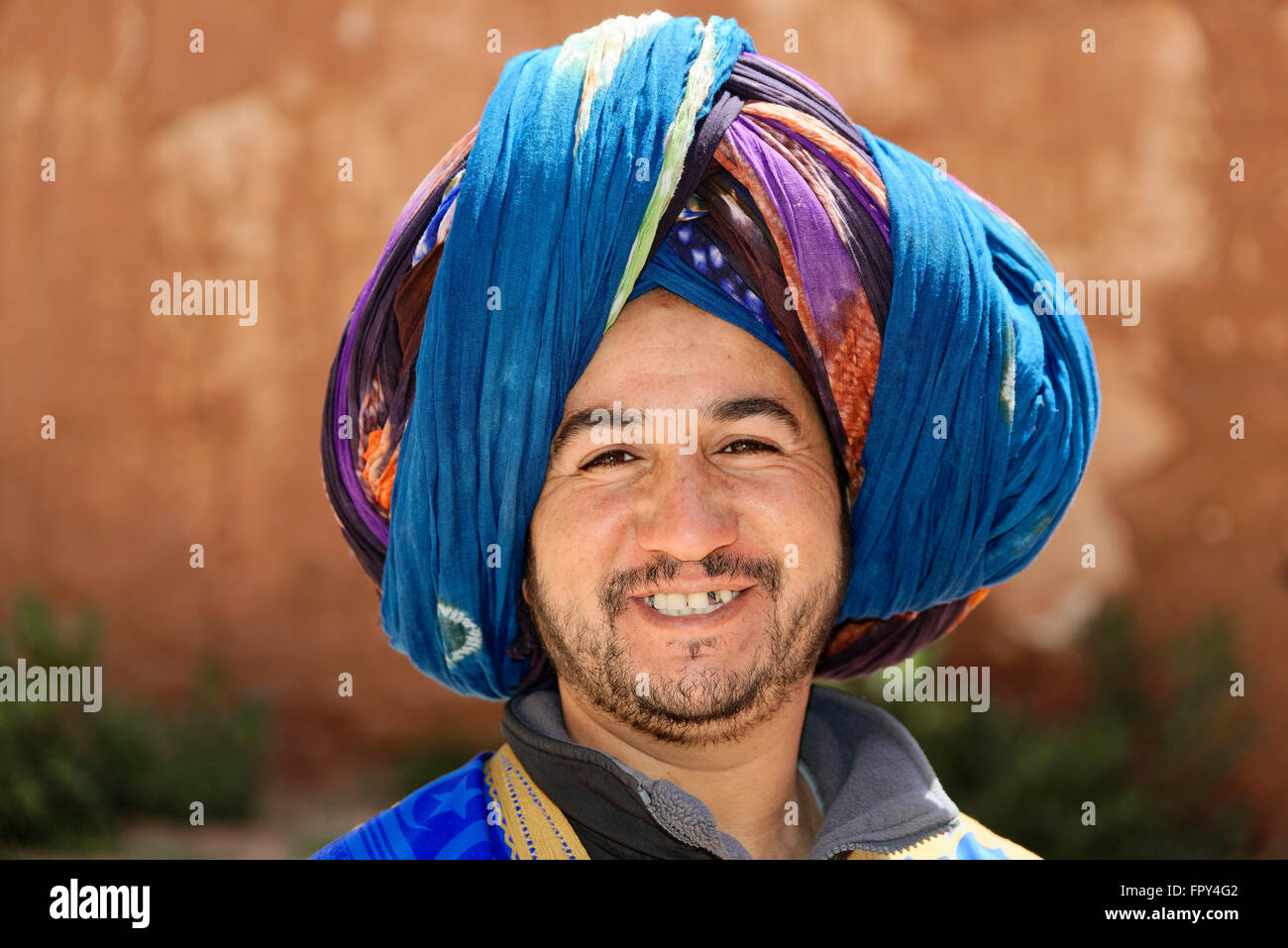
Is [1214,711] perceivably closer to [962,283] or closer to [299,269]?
[962,283]

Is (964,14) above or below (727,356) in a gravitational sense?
above

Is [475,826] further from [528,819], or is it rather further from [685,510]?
[685,510]

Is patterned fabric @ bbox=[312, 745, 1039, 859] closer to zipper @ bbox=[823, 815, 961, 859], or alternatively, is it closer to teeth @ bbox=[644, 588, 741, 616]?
zipper @ bbox=[823, 815, 961, 859]

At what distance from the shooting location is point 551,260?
1.87 metres

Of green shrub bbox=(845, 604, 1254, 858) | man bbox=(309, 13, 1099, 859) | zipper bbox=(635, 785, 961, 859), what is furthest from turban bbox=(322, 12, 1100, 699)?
green shrub bbox=(845, 604, 1254, 858)

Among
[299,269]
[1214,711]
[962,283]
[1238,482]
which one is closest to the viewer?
[962,283]

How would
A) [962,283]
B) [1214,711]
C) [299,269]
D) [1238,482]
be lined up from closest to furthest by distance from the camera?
[962,283] → [1214,711] → [1238,482] → [299,269]

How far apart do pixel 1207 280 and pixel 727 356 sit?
19.5 ft

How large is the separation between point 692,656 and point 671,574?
Result: 0.44ft

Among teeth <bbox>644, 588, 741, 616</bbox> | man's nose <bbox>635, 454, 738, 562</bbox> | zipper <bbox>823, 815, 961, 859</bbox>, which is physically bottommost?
zipper <bbox>823, 815, 961, 859</bbox>

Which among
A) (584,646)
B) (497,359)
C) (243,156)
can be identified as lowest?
(584,646)

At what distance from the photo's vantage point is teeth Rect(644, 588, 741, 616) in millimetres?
1923

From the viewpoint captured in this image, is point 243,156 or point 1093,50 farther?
point 243,156

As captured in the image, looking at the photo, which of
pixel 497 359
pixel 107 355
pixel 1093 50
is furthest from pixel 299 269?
pixel 497 359
